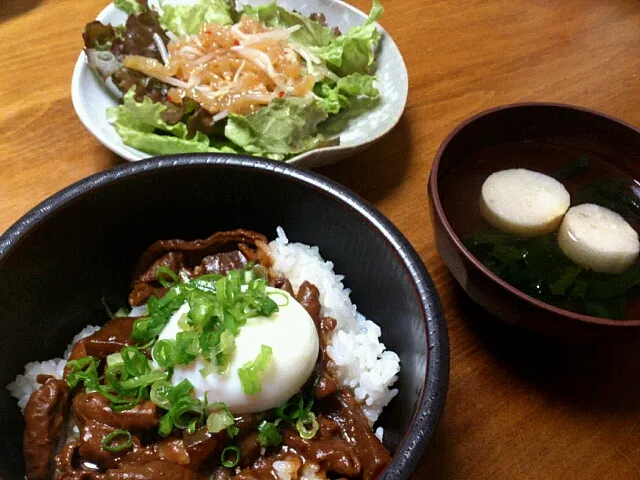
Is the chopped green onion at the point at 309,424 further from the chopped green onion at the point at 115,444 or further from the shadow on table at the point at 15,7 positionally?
the shadow on table at the point at 15,7

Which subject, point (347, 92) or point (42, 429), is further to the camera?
point (347, 92)

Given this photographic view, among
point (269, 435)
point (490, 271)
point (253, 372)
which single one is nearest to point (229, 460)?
point (269, 435)

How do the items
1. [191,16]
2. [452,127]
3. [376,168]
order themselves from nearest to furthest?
1. [376,168]
2. [452,127]
3. [191,16]

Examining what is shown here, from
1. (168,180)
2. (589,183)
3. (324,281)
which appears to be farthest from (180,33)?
(589,183)

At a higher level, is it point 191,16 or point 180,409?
point 191,16

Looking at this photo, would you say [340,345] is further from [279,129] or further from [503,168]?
[279,129]

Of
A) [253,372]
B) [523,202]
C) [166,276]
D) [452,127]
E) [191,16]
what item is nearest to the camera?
[253,372]

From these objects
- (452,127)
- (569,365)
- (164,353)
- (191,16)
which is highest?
(191,16)
